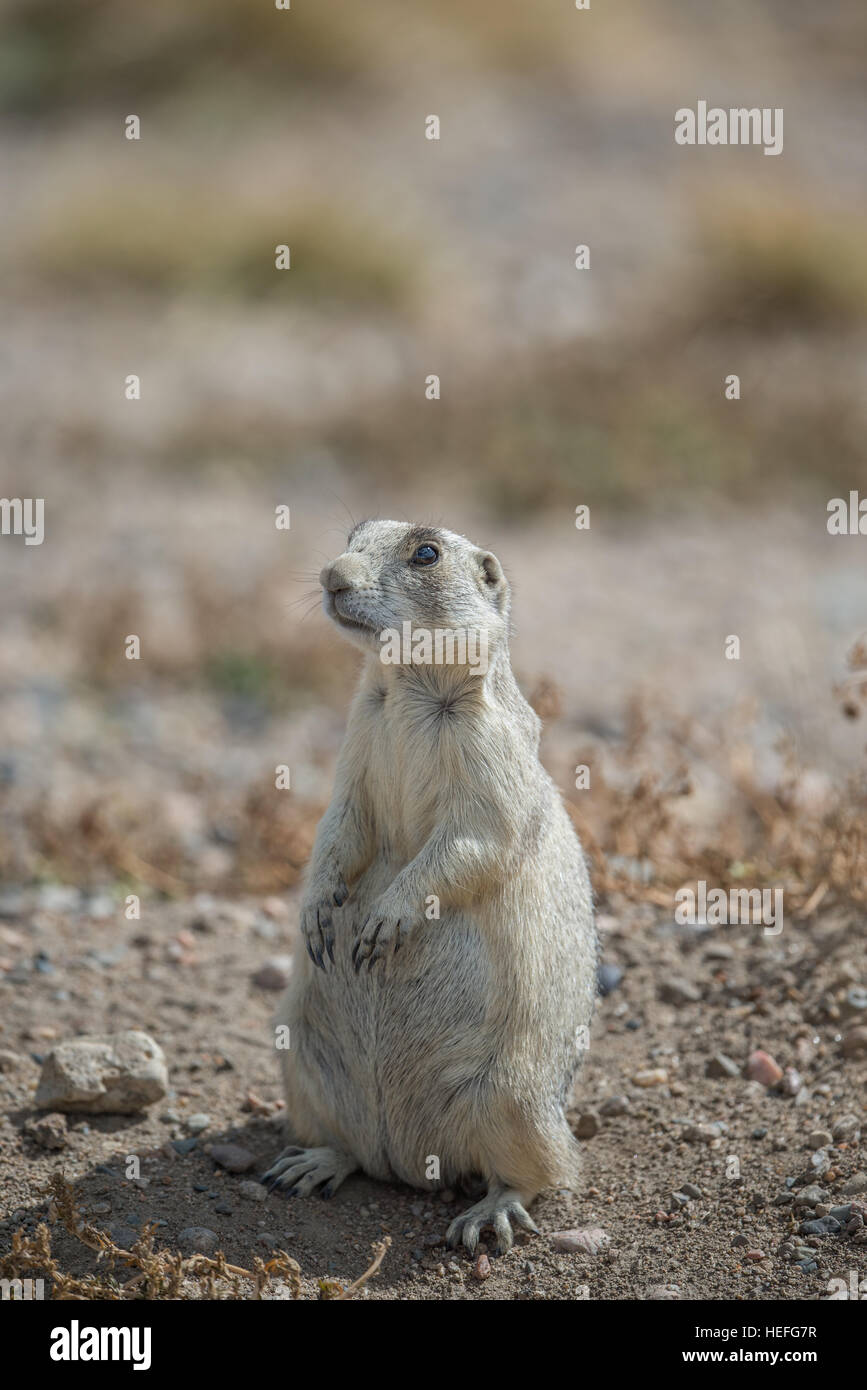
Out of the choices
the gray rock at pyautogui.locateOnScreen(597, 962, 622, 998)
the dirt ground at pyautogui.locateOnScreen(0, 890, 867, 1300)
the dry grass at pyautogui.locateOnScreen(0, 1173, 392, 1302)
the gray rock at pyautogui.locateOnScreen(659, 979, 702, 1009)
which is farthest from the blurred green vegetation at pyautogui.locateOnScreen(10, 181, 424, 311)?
the dry grass at pyautogui.locateOnScreen(0, 1173, 392, 1302)

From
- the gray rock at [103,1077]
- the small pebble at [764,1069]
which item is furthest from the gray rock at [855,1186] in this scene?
the gray rock at [103,1077]

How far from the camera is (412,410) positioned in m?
12.6

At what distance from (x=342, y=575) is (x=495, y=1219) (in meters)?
1.97

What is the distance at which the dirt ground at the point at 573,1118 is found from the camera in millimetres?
4090

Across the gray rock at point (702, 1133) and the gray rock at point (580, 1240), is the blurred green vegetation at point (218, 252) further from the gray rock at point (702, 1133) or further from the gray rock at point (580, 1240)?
the gray rock at point (580, 1240)

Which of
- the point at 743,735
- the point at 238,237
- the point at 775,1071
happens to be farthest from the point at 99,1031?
the point at 238,237

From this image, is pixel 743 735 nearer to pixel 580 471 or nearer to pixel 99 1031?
pixel 99 1031

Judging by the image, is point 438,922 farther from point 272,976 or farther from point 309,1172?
point 272,976

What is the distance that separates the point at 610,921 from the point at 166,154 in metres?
16.5

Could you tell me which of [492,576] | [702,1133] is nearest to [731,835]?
[702,1133]

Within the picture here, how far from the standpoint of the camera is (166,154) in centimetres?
1953

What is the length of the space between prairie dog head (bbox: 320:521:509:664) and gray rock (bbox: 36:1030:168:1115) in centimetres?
170

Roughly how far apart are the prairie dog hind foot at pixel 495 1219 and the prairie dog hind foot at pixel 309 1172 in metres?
0.41

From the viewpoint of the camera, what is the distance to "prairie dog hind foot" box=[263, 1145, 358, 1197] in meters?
4.41
